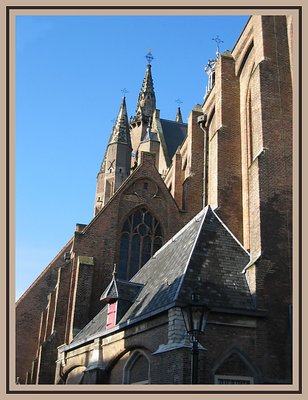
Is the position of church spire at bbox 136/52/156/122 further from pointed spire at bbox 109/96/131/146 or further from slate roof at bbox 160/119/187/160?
pointed spire at bbox 109/96/131/146

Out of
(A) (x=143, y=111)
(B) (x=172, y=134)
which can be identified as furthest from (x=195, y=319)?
(A) (x=143, y=111)

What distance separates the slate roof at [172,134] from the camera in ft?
148

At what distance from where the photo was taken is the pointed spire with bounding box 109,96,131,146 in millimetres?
38000

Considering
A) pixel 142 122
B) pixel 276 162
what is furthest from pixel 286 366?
pixel 142 122

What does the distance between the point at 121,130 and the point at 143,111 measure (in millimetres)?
18680

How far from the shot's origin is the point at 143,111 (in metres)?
56.2

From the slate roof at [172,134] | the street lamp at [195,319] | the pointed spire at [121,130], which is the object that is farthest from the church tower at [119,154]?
the street lamp at [195,319]

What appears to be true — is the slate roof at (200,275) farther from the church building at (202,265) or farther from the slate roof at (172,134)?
the slate roof at (172,134)

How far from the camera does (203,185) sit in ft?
85.8

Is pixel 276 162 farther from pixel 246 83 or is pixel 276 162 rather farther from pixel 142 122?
pixel 142 122

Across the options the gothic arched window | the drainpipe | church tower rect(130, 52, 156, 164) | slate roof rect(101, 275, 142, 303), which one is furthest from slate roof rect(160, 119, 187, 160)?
slate roof rect(101, 275, 142, 303)

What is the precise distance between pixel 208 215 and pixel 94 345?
615cm

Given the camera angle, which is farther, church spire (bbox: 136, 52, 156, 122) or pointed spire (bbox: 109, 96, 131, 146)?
church spire (bbox: 136, 52, 156, 122)

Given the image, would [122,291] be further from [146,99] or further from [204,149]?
[146,99]
